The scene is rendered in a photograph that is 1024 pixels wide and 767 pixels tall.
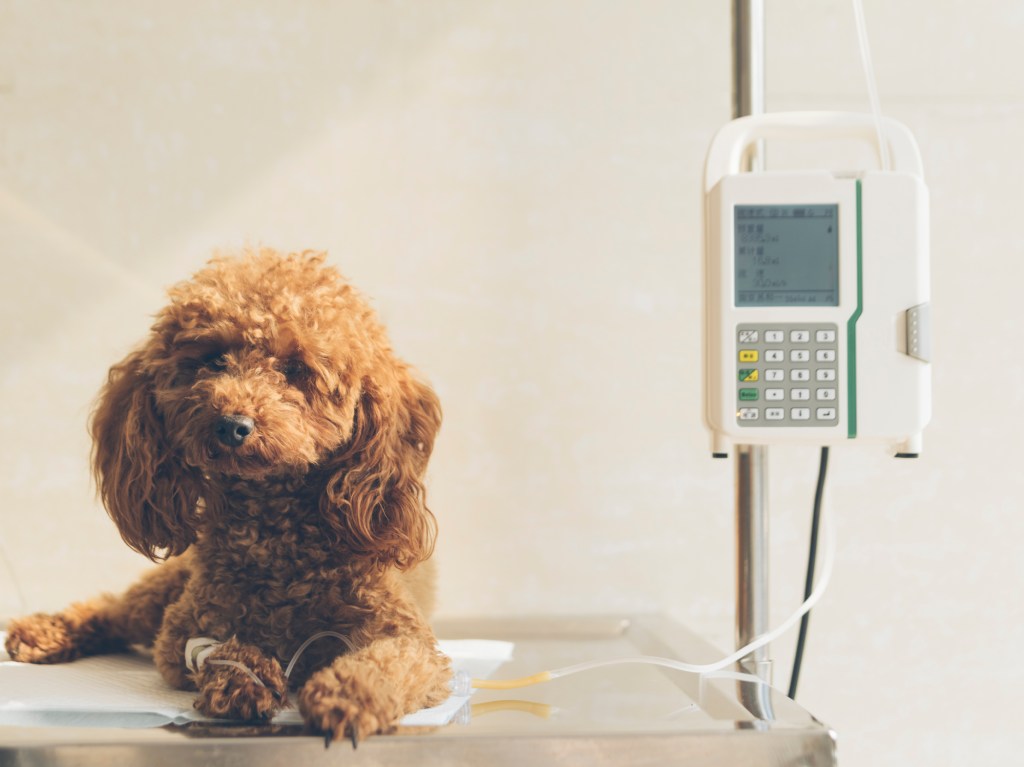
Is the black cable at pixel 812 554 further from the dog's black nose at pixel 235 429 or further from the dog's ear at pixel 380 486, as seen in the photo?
the dog's black nose at pixel 235 429

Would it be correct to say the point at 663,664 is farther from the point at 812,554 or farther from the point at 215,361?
the point at 215,361

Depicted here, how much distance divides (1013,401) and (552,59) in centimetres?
84

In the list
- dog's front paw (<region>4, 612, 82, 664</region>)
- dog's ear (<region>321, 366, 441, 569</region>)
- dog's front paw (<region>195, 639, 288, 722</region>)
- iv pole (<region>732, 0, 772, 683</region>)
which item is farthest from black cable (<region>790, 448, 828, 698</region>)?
dog's front paw (<region>4, 612, 82, 664</region>)

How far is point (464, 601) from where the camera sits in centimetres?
126

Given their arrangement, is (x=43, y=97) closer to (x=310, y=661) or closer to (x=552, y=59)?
(x=552, y=59)

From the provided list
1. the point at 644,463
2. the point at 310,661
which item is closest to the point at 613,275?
the point at 644,463

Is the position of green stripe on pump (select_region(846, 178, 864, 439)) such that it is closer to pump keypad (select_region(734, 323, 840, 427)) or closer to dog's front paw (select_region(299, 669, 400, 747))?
pump keypad (select_region(734, 323, 840, 427))

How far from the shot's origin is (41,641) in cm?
90

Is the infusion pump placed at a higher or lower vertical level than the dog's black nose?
higher

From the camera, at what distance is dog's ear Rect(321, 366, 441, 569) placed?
797 mm

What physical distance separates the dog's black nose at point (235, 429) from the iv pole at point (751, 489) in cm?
48

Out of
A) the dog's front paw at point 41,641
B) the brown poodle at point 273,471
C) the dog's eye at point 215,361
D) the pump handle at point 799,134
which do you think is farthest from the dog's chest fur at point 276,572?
the pump handle at point 799,134

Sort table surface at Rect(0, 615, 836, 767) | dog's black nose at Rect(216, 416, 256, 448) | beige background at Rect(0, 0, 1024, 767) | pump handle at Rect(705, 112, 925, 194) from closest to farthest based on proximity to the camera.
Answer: table surface at Rect(0, 615, 836, 767), dog's black nose at Rect(216, 416, 256, 448), pump handle at Rect(705, 112, 925, 194), beige background at Rect(0, 0, 1024, 767)

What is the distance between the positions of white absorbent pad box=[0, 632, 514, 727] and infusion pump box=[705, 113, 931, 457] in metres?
0.37
